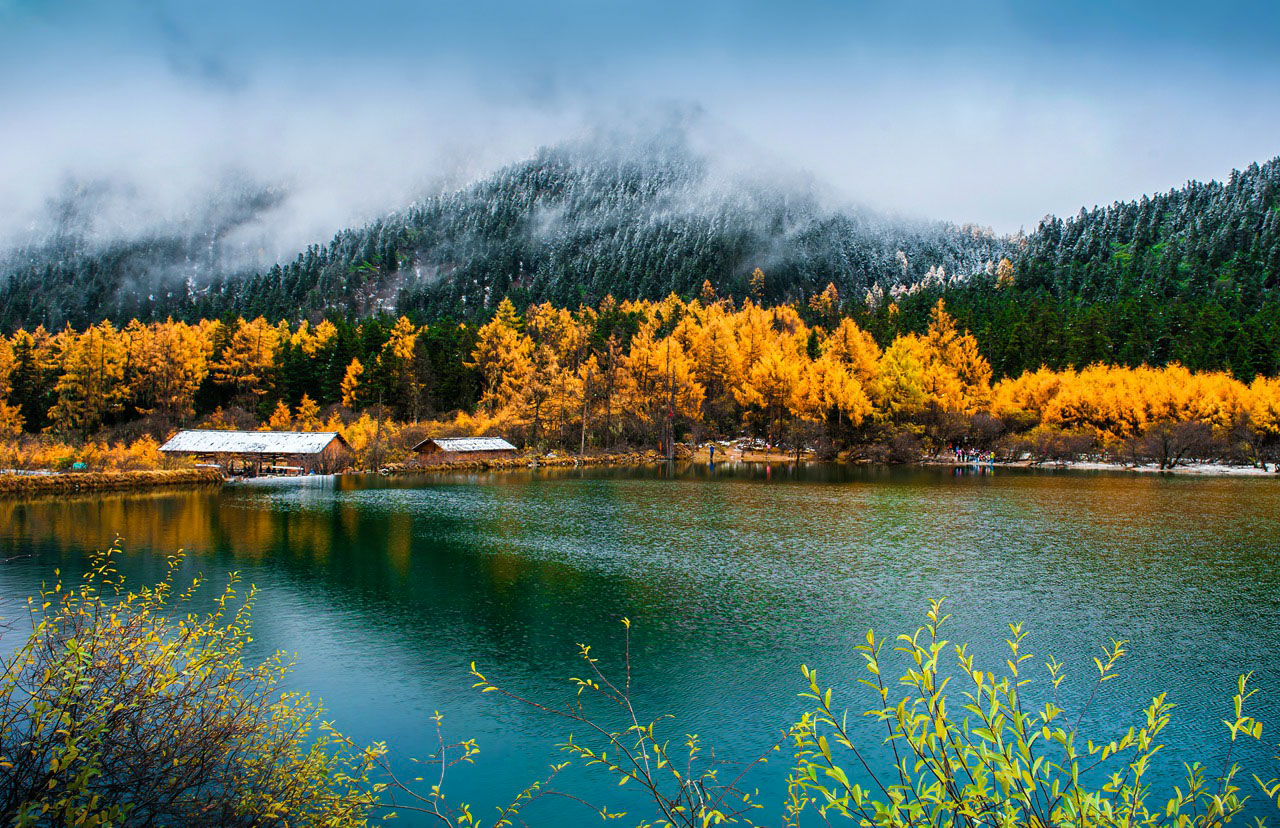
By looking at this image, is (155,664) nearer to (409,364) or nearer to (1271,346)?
(409,364)

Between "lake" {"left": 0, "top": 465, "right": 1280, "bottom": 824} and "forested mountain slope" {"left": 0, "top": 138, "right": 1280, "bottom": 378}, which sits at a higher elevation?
"forested mountain slope" {"left": 0, "top": 138, "right": 1280, "bottom": 378}

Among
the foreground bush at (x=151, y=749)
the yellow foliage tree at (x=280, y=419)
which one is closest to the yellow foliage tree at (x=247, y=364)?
the yellow foliage tree at (x=280, y=419)

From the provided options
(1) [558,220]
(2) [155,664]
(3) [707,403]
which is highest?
(1) [558,220]

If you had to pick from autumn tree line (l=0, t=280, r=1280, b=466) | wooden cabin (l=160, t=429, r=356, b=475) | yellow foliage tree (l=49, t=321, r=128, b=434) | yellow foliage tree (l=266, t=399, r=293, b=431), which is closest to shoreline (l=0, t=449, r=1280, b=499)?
autumn tree line (l=0, t=280, r=1280, b=466)

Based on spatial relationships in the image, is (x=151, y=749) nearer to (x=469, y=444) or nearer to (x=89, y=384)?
(x=469, y=444)

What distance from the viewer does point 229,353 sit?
6322 cm

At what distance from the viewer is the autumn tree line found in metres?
53.6

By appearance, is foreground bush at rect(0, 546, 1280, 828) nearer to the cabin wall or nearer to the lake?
the lake

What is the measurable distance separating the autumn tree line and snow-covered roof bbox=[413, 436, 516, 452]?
9.13 feet

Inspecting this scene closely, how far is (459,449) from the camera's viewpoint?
53.5m

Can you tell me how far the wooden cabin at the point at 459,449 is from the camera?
173ft

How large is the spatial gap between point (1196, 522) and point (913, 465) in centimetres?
3186

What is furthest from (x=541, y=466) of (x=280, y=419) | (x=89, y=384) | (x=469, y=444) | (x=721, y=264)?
(x=721, y=264)

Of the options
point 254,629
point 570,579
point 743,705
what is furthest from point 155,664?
point 570,579
